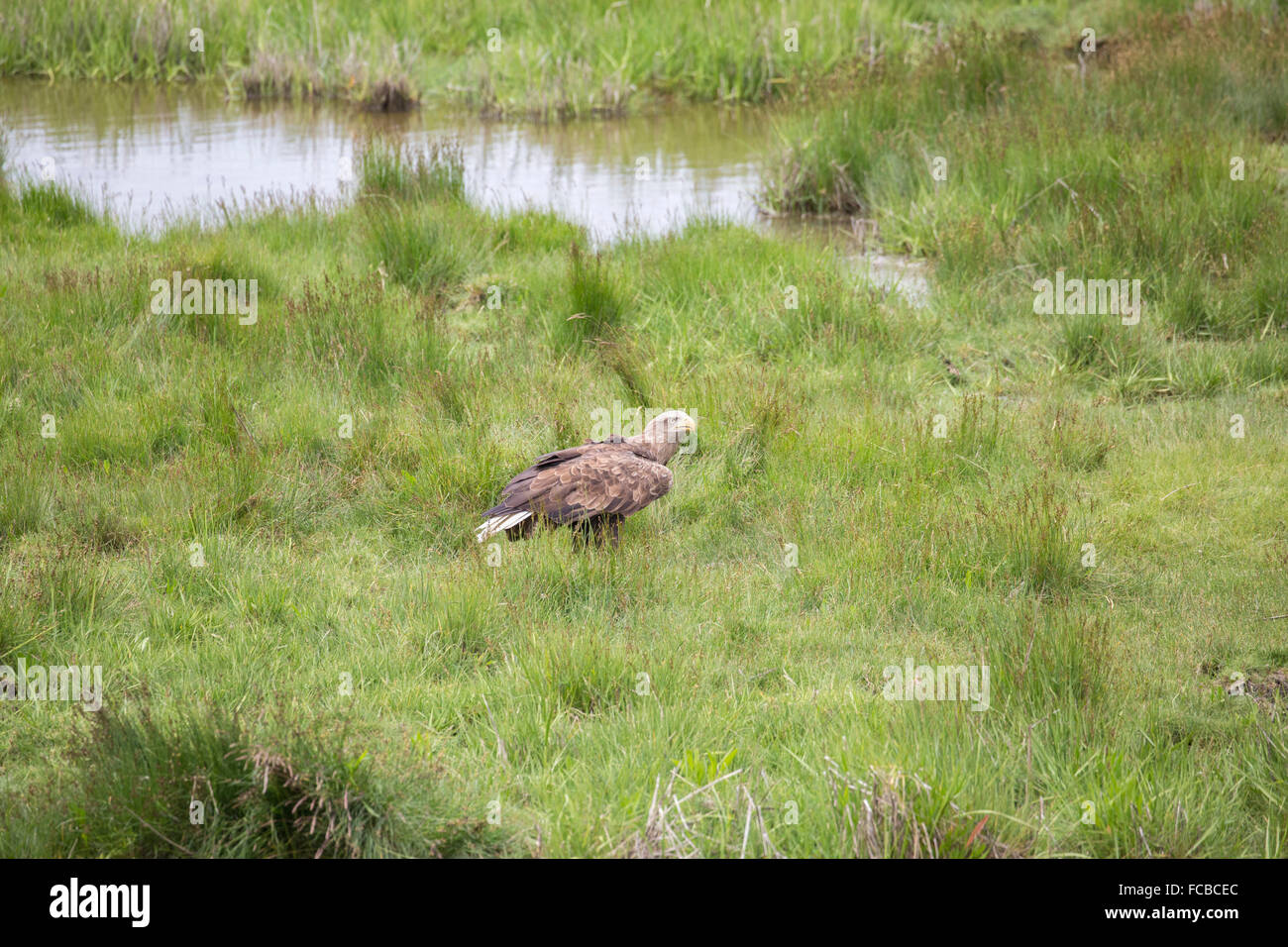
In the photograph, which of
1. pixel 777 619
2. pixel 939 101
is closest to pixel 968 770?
pixel 777 619

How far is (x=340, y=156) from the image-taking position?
46.2ft

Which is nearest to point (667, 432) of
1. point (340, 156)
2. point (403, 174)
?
point (403, 174)

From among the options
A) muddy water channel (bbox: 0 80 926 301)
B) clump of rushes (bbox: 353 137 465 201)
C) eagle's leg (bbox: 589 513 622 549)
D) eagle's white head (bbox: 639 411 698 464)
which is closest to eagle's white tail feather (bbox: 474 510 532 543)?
eagle's leg (bbox: 589 513 622 549)

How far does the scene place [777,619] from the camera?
482cm

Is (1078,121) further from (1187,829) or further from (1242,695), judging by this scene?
(1187,829)

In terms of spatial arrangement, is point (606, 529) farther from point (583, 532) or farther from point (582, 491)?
point (582, 491)

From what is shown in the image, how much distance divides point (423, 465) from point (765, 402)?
219 centimetres

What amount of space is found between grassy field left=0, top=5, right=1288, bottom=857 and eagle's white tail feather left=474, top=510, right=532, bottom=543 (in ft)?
0.51

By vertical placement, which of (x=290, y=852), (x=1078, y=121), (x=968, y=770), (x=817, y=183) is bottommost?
(x=290, y=852)

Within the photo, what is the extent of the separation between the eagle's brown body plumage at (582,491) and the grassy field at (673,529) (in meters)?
0.23

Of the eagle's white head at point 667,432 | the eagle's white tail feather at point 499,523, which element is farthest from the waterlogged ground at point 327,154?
the eagle's white tail feather at point 499,523

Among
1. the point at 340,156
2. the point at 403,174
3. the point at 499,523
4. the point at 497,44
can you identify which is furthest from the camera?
the point at 497,44

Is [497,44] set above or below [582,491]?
above

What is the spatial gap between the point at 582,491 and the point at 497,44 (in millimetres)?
14830
